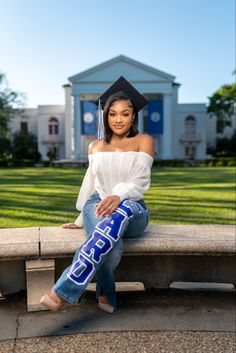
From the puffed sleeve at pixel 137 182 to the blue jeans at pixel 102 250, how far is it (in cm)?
5

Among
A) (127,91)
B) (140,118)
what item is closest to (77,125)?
(140,118)

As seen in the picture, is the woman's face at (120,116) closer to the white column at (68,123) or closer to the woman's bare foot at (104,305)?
the woman's bare foot at (104,305)

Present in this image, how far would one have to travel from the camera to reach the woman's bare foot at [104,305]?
2768 millimetres

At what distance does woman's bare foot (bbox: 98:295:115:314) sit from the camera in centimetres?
277

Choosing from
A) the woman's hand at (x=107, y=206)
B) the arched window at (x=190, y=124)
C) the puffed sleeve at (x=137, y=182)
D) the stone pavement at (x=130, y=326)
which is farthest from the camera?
the arched window at (x=190, y=124)

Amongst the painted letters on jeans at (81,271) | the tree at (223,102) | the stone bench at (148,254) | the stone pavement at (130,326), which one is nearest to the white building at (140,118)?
the tree at (223,102)

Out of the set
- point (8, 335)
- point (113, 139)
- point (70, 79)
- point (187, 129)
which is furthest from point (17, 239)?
point (187, 129)

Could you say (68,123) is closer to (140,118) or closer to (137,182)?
(140,118)

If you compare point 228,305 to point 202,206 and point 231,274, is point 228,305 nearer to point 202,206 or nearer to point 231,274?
point 231,274

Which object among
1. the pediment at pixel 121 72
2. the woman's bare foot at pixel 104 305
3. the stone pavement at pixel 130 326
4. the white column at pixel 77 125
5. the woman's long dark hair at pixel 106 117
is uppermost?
the pediment at pixel 121 72

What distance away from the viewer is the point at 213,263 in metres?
3.18

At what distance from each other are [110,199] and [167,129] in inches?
1764

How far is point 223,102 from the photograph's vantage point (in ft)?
158

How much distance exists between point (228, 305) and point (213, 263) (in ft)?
1.14
